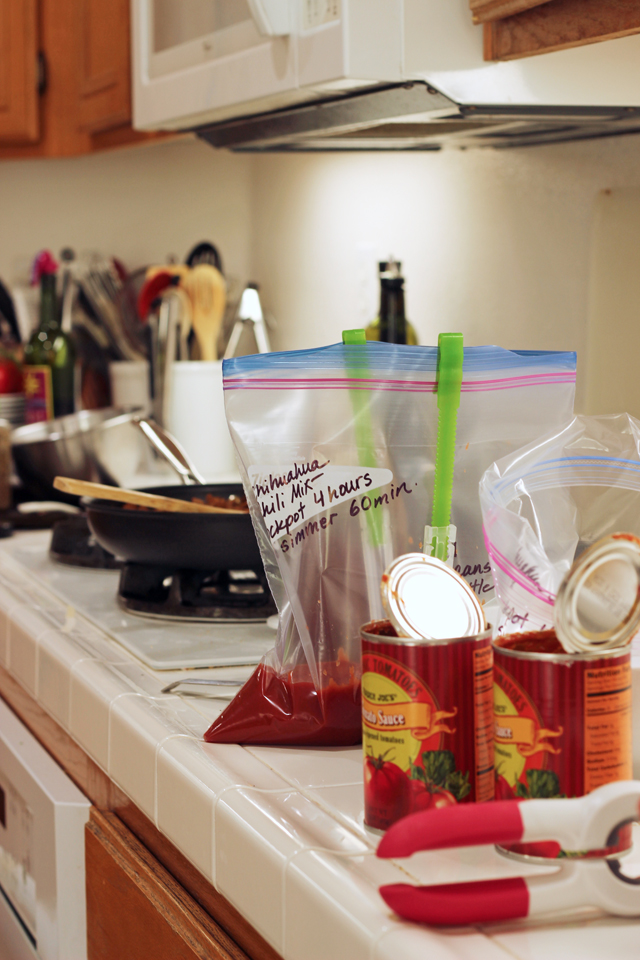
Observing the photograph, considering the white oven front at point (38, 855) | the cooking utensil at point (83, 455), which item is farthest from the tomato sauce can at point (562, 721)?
the cooking utensil at point (83, 455)

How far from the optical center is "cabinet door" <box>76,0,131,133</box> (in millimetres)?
1917

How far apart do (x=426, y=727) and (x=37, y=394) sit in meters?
1.77

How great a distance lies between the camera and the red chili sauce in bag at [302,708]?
0.71 metres

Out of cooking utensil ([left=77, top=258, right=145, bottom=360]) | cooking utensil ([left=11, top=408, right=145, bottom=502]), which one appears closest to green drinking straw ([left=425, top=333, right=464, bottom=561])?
cooking utensil ([left=11, top=408, right=145, bottom=502])

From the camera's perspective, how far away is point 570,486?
2.21 feet

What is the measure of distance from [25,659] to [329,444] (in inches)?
19.7

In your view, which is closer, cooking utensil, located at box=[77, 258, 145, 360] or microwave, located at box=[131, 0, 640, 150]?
microwave, located at box=[131, 0, 640, 150]

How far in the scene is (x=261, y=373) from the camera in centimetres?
67

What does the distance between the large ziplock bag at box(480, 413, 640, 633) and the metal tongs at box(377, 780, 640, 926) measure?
0.16 m

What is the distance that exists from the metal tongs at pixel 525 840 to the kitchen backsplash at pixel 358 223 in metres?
0.74

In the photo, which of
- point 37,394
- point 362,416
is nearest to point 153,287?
point 37,394

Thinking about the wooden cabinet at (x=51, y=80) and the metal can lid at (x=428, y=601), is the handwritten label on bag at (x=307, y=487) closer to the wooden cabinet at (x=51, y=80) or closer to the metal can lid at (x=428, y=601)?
the metal can lid at (x=428, y=601)

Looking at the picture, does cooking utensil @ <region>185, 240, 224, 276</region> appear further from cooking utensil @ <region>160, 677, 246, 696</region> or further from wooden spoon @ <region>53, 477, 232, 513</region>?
cooking utensil @ <region>160, 677, 246, 696</region>

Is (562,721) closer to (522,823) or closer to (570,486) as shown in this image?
(522,823)
